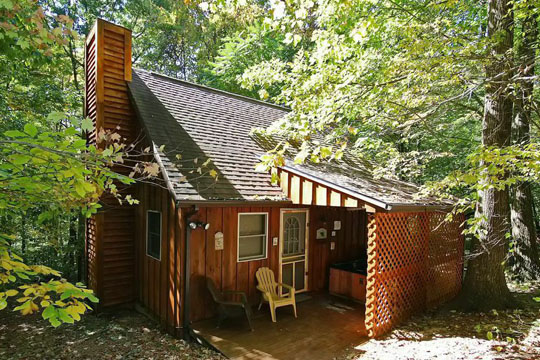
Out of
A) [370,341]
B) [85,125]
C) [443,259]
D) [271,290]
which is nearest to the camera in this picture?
[85,125]

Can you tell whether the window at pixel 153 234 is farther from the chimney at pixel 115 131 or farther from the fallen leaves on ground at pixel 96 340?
the fallen leaves on ground at pixel 96 340

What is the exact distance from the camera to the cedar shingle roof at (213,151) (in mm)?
5845

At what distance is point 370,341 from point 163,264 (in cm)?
394

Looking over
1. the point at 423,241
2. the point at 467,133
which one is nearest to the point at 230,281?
the point at 423,241

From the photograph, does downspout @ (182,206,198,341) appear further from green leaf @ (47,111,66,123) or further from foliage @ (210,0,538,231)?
green leaf @ (47,111,66,123)

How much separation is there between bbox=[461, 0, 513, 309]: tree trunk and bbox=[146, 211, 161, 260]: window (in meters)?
6.10

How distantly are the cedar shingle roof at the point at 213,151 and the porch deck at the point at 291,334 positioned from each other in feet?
7.63

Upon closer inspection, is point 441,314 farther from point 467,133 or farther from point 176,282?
point 467,133

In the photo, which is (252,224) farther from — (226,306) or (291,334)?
(291,334)

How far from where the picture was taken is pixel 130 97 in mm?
7426

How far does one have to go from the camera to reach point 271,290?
6.87 meters

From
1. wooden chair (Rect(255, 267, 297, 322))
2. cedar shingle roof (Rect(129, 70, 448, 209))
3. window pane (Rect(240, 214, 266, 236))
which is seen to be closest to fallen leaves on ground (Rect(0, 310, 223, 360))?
wooden chair (Rect(255, 267, 297, 322))

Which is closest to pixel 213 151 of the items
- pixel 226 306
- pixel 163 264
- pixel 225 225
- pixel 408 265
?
pixel 225 225

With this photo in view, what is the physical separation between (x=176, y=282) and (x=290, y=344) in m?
2.21
